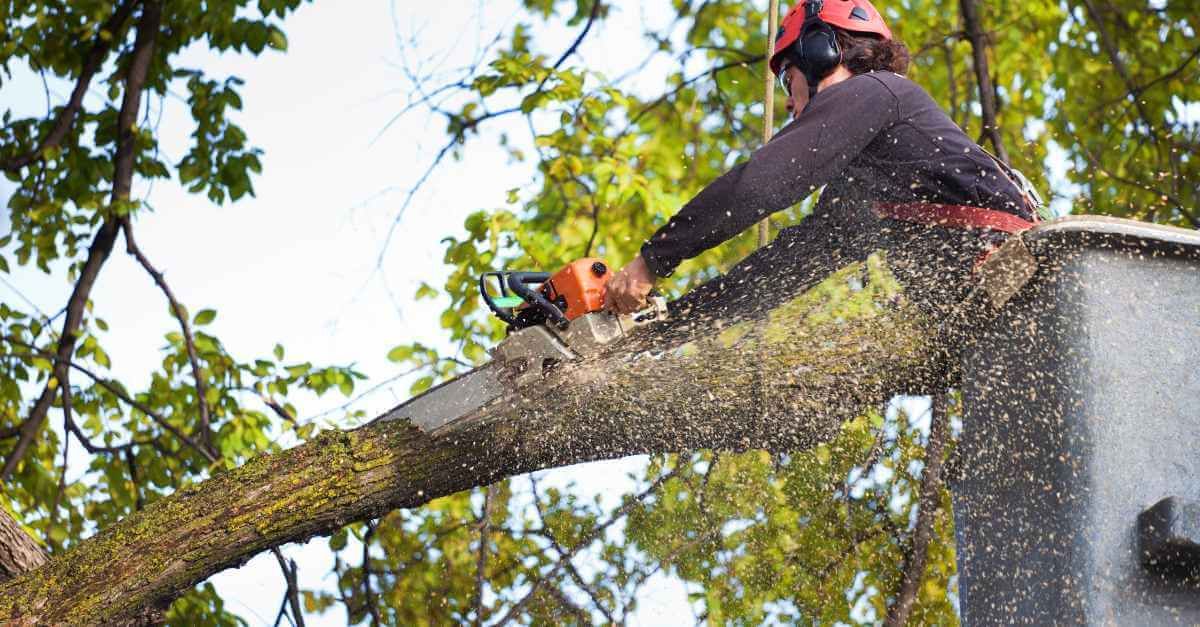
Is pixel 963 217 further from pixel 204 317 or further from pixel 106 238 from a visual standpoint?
pixel 106 238

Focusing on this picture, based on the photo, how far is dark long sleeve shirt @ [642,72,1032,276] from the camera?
3.03 m

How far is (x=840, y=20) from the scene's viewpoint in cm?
339

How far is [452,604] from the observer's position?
587 cm

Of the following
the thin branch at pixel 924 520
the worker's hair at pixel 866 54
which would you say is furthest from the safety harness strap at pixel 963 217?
the thin branch at pixel 924 520

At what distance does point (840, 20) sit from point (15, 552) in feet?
9.42

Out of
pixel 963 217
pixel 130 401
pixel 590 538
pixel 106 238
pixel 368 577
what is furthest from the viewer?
pixel 106 238

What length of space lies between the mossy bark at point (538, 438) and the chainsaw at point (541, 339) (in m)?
0.04

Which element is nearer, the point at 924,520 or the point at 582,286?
the point at 582,286

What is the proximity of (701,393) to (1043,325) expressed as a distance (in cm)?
90

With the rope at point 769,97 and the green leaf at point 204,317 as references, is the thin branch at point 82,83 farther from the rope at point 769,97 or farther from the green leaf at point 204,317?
the rope at point 769,97

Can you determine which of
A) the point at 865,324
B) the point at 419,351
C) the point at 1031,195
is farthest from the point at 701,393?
the point at 419,351

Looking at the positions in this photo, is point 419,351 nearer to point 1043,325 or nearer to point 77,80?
point 77,80

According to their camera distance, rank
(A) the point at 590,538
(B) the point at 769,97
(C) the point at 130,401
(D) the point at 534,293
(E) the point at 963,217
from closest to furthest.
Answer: (E) the point at 963,217 < (D) the point at 534,293 < (B) the point at 769,97 < (A) the point at 590,538 < (C) the point at 130,401

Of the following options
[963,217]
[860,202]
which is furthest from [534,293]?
[963,217]
